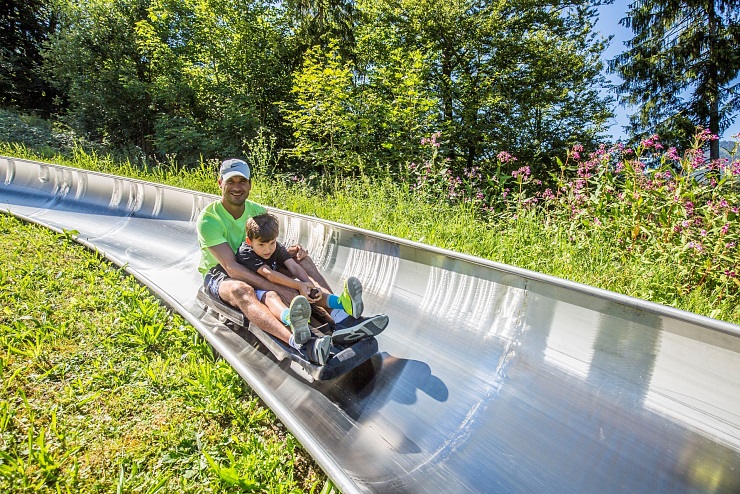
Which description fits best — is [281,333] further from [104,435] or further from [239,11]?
[239,11]

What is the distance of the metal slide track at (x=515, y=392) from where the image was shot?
1.66 metres

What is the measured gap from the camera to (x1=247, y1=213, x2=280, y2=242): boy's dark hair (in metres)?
2.80

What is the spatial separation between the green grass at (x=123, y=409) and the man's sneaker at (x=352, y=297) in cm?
76

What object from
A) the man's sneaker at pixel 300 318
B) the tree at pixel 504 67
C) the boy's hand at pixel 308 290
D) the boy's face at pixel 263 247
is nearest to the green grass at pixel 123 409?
the man's sneaker at pixel 300 318

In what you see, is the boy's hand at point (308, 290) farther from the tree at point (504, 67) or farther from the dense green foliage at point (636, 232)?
Answer: the tree at point (504, 67)

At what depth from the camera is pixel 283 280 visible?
2760mm

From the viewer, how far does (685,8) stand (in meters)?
11.4

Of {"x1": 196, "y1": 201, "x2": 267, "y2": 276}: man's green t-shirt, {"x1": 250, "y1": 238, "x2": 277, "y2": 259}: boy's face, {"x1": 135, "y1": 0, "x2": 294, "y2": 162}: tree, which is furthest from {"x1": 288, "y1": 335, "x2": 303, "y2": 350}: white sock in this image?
{"x1": 135, "y1": 0, "x2": 294, "y2": 162}: tree

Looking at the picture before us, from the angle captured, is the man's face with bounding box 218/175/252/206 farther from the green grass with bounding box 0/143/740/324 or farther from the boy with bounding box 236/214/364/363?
the green grass with bounding box 0/143/740/324

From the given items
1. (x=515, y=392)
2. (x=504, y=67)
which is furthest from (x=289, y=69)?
(x=515, y=392)

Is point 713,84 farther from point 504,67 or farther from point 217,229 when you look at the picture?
point 217,229

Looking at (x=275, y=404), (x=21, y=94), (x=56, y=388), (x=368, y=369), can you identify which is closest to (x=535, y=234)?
(x=368, y=369)

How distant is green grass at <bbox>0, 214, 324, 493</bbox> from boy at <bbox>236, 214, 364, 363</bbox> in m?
0.54

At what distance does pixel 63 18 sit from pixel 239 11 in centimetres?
748
